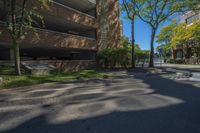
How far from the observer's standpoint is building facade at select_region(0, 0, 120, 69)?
635 inches

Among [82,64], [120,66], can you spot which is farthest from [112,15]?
[82,64]

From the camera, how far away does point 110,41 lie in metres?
25.1

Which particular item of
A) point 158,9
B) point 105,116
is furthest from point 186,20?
point 105,116

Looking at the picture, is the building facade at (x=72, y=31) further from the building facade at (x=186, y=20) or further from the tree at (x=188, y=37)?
the building facade at (x=186, y=20)

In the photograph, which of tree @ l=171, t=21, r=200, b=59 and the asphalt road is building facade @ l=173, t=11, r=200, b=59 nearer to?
tree @ l=171, t=21, r=200, b=59

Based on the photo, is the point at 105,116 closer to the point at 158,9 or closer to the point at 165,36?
the point at 158,9

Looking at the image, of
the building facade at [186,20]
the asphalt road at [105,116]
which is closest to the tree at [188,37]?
the building facade at [186,20]

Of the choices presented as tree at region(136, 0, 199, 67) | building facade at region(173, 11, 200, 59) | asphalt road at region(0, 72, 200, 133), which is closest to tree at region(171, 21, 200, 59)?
building facade at region(173, 11, 200, 59)

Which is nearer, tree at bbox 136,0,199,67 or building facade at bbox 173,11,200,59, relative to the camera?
tree at bbox 136,0,199,67

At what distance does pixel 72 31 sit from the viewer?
2414 cm

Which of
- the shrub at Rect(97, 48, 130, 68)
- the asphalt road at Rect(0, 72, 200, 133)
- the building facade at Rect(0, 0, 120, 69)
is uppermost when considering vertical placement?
the building facade at Rect(0, 0, 120, 69)

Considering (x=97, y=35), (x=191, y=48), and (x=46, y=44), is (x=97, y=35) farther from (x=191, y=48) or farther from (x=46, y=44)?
(x=191, y=48)

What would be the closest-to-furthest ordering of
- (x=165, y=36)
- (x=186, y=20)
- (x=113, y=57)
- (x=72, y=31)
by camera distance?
1. (x=113, y=57)
2. (x=72, y=31)
3. (x=186, y=20)
4. (x=165, y=36)

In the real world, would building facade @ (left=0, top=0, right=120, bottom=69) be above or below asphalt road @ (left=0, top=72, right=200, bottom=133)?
above
